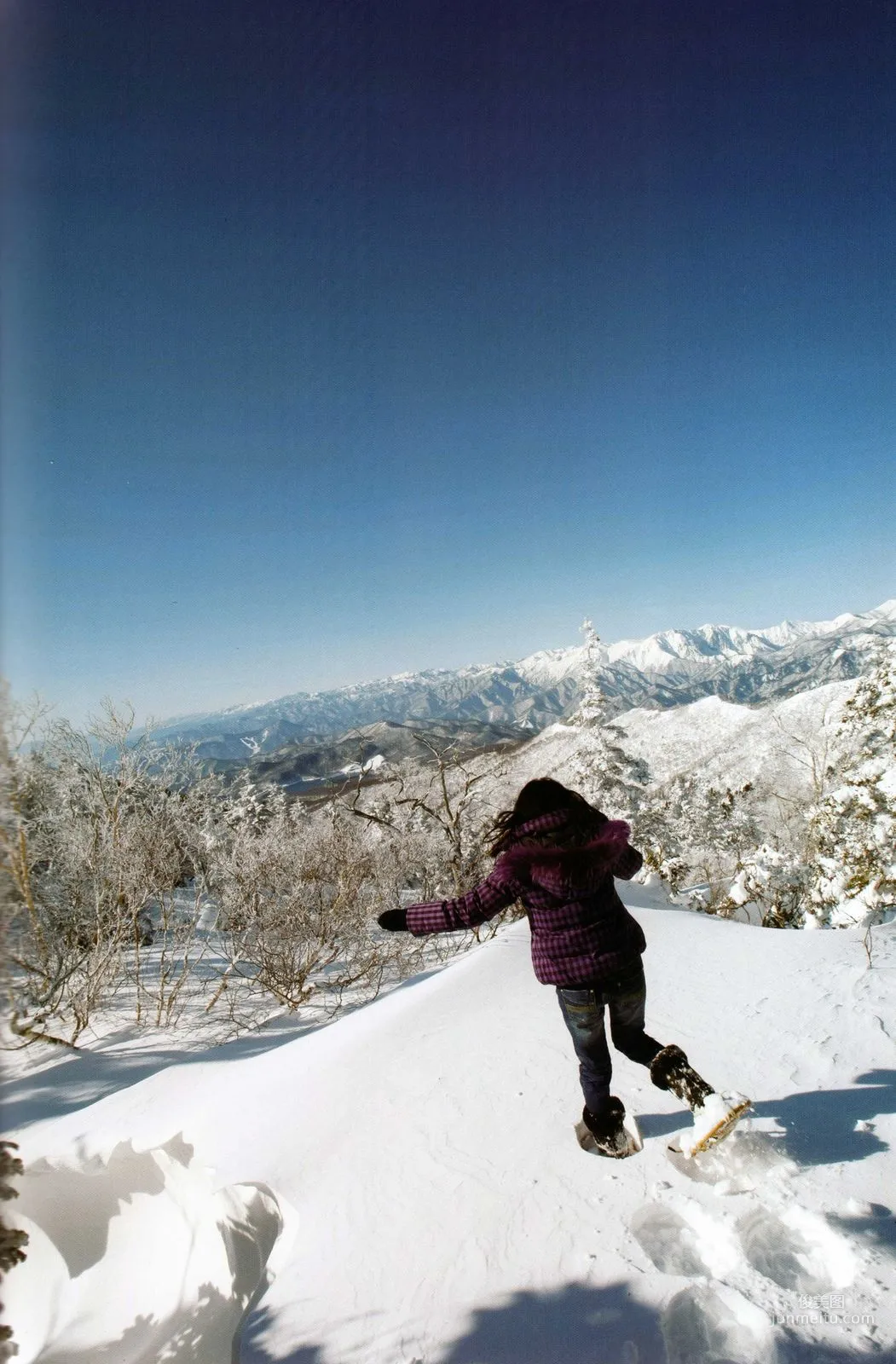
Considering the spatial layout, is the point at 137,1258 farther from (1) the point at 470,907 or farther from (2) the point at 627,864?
(2) the point at 627,864

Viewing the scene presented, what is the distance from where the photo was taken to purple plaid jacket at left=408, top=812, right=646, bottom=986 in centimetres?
266

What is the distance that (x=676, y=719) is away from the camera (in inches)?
4638

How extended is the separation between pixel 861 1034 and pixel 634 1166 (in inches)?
72.3

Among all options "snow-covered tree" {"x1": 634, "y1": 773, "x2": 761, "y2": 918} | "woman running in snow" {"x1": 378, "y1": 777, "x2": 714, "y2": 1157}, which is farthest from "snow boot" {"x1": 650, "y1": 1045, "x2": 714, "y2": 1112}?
"snow-covered tree" {"x1": 634, "y1": 773, "x2": 761, "y2": 918}

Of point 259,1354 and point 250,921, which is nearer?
point 259,1354

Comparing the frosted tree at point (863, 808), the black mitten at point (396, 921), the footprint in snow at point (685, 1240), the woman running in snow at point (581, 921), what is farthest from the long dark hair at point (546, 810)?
the frosted tree at point (863, 808)

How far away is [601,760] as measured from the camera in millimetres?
19641

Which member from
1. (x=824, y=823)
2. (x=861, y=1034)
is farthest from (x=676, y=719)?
(x=861, y=1034)

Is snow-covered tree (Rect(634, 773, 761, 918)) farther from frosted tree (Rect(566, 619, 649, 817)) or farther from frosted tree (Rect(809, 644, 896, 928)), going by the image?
frosted tree (Rect(809, 644, 896, 928))

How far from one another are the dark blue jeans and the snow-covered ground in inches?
13.0

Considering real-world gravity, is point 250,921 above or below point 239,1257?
below

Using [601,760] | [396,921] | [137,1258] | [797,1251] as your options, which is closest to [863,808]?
[601,760]

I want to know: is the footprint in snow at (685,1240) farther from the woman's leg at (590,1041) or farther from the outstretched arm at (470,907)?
the outstretched arm at (470,907)

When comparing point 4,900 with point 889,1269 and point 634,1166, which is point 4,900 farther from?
point 889,1269
